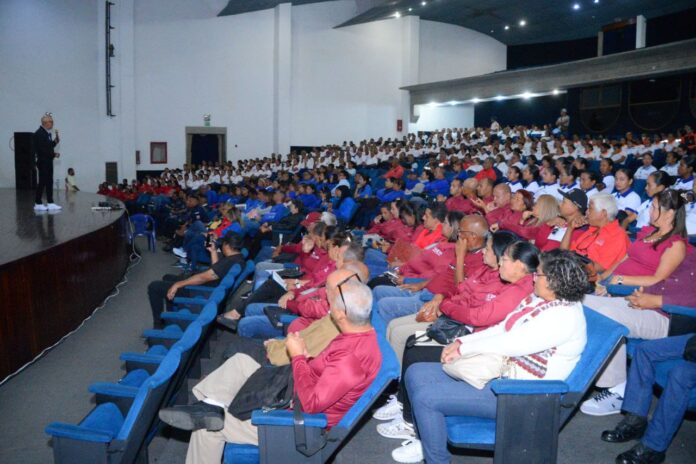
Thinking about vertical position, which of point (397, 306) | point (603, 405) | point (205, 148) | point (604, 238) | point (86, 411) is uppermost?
point (205, 148)

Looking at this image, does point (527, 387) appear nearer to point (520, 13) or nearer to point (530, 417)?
point (530, 417)

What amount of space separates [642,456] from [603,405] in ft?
2.04

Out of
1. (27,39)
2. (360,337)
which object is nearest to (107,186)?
(27,39)

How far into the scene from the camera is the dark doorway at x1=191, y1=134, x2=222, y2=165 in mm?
17703

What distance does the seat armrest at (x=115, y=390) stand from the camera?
2.49 m

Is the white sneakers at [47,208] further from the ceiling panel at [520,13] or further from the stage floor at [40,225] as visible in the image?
the ceiling panel at [520,13]

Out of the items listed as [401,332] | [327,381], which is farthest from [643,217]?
[327,381]

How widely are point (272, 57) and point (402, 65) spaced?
4.98 m

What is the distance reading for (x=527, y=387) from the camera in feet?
7.25

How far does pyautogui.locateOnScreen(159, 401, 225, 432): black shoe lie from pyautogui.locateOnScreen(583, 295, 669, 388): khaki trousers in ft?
6.94

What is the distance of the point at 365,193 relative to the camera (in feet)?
34.2

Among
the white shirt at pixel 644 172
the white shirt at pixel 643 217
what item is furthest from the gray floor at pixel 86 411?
the white shirt at pixel 644 172

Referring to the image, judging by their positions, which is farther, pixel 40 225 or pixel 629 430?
pixel 40 225

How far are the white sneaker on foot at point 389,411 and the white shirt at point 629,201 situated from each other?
398 cm
